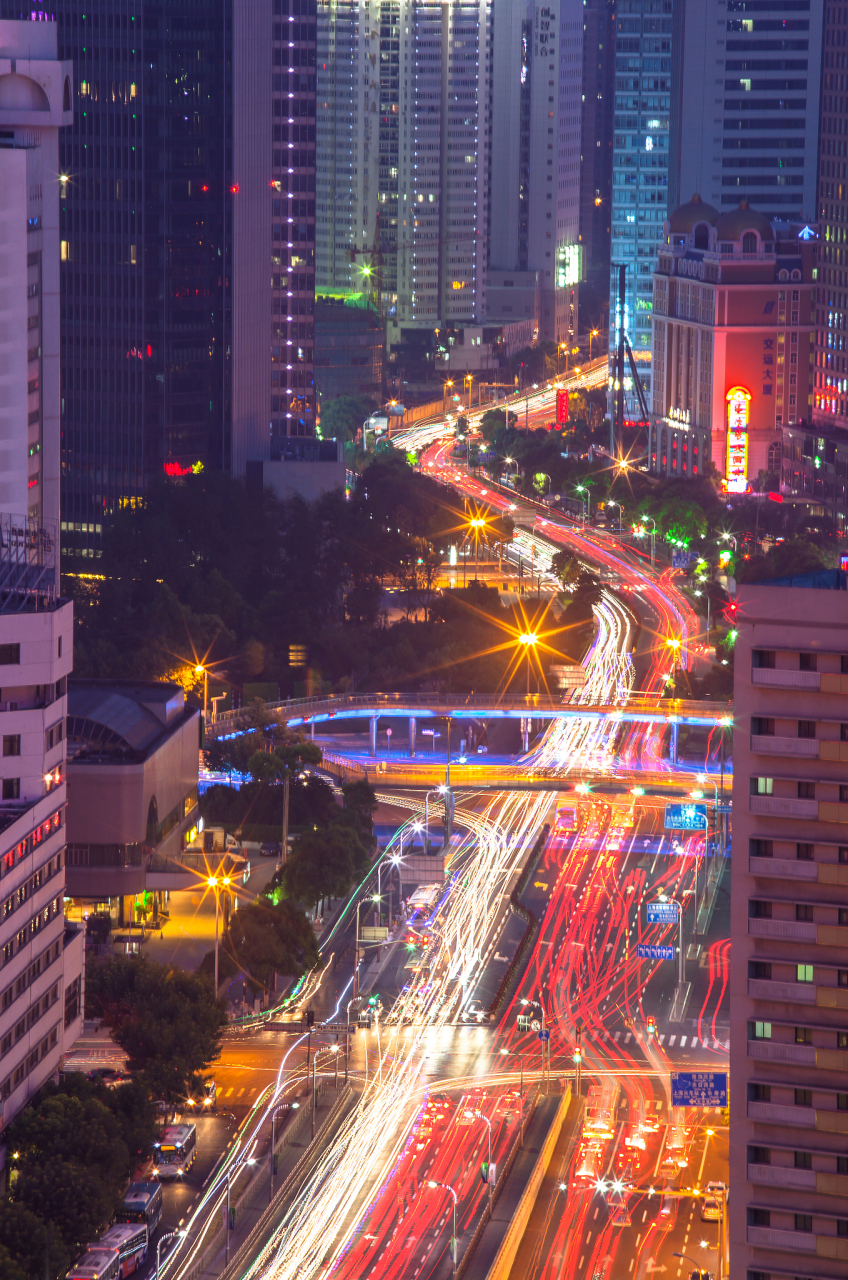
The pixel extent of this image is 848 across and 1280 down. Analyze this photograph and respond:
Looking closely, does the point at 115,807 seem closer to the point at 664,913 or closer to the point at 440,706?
the point at 664,913

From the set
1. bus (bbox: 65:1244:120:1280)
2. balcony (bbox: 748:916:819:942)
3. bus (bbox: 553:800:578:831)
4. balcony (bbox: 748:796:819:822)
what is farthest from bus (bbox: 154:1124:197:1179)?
bus (bbox: 553:800:578:831)

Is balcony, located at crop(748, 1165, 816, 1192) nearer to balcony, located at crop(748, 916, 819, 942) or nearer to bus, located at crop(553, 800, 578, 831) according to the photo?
balcony, located at crop(748, 916, 819, 942)

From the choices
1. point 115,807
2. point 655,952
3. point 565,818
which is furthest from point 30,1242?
point 565,818

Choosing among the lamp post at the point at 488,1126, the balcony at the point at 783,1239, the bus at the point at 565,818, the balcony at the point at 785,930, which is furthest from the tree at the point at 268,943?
the balcony at the point at 785,930

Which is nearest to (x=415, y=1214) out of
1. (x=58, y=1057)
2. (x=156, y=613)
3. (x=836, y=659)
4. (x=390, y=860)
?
(x=58, y=1057)

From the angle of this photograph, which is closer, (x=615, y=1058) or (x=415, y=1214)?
(x=415, y=1214)

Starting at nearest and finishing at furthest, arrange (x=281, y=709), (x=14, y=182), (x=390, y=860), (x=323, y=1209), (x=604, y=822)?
1. (x=323, y=1209)
2. (x=14, y=182)
3. (x=390, y=860)
4. (x=604, y=822)
5. (x=281, y=709)

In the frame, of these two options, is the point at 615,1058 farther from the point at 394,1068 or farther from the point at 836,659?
the point at 836,659

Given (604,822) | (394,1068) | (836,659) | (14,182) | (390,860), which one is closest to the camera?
(836,659)
